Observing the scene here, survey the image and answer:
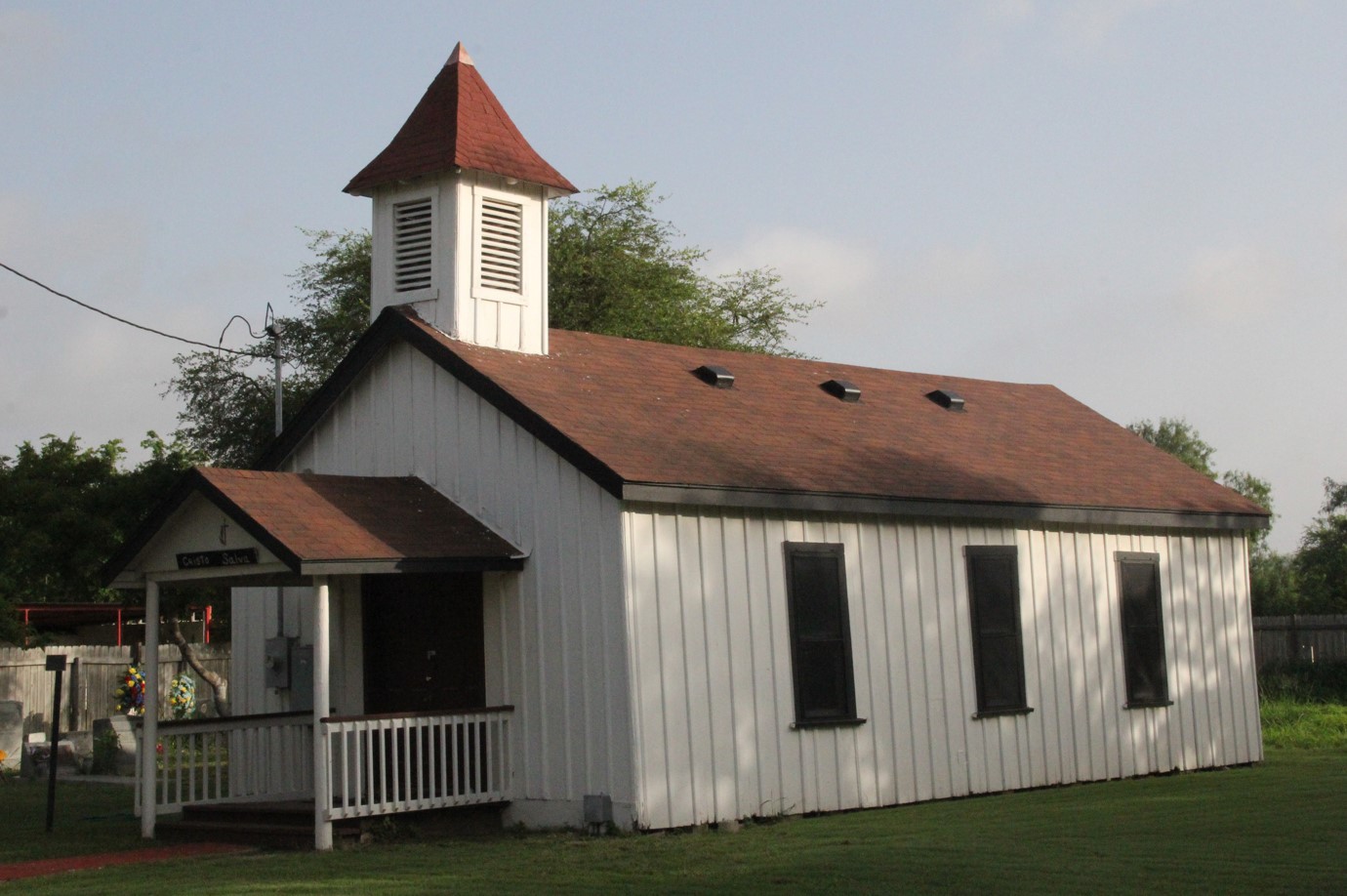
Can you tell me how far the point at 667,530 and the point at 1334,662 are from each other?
19.8m

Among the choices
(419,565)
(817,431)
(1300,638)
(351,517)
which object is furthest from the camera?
(1300,638)

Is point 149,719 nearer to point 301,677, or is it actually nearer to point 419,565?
point 301,677

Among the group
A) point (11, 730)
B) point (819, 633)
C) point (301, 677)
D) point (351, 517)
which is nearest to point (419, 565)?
point (351, 517)

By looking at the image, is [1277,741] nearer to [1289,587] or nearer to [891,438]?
[891,438]

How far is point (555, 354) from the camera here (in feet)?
57.3

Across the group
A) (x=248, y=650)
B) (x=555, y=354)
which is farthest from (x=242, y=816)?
(x=555, y=354)

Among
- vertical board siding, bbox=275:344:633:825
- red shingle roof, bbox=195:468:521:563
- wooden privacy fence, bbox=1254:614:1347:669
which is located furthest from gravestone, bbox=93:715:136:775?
wooden privacy fence, bbox=1254:614:1347:669

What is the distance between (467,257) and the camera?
16953mm

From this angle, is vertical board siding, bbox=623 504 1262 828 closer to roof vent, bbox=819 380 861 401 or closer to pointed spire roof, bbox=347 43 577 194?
roof vent, bbox=819 380 861 401

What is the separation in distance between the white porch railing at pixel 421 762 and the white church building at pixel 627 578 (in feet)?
0.14

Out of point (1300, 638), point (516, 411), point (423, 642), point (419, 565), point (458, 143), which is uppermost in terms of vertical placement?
point (458, 143)

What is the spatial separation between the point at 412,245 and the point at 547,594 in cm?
460

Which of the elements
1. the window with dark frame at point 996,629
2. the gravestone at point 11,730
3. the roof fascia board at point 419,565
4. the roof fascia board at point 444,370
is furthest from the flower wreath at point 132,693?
the window with dark frame at point 996,629

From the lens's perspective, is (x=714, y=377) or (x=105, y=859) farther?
(x=714, y=377)
